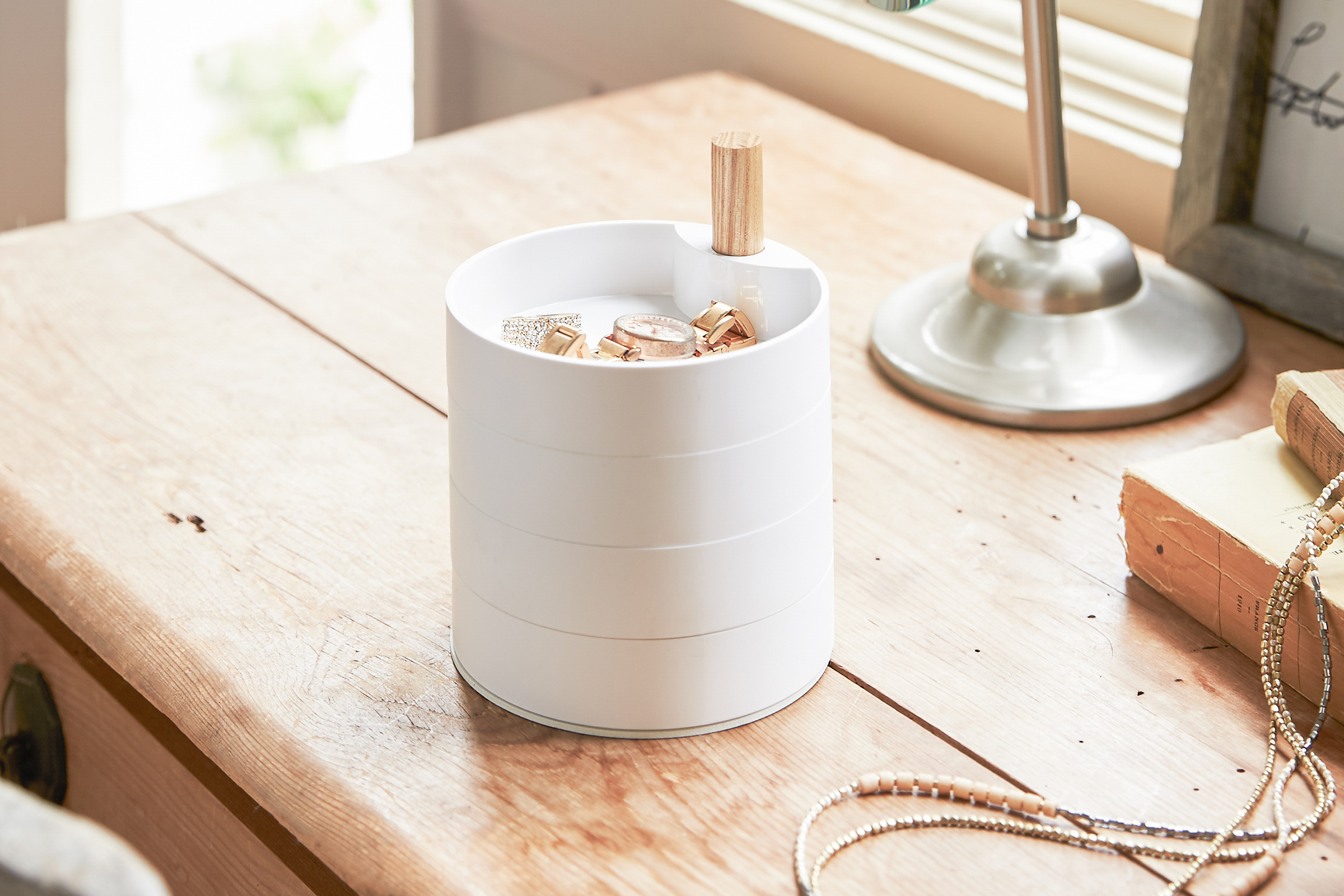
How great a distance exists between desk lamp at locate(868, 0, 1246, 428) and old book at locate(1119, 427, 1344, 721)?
0.34 feet

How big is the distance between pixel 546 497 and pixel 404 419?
0.25m

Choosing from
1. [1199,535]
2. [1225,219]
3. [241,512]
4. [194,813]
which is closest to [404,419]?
[241,512]

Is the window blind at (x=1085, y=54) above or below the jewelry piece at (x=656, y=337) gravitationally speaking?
above

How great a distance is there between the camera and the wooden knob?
1.34ft

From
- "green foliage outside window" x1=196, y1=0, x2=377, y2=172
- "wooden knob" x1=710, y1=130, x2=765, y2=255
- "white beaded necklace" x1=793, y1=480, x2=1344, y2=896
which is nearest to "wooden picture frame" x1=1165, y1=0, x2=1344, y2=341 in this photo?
"white beaded necklace" x1=793, y1=480, x2=1344, y2=896

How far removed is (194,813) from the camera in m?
0.51

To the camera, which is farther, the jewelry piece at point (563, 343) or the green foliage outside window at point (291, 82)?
the green foliage outside window at point (291, 82)

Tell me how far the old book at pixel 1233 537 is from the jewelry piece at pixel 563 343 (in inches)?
9.2

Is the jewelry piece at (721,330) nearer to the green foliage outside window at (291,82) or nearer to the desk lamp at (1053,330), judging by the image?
the desk lamp at (1053,330)

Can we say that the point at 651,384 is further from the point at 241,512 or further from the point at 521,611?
the point at 241,512

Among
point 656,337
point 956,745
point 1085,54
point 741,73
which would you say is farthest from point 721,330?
point 741,73

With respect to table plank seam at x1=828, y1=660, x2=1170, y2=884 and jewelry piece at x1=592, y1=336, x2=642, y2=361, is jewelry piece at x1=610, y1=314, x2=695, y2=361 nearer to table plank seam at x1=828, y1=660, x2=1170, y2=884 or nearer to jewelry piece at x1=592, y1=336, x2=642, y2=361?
jewelry piece at x1=592, y1=336, x2=642, y2=361

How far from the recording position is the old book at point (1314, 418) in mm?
466

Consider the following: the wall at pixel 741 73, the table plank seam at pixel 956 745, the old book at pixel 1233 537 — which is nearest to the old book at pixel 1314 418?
the old book at pixel 1233 537
